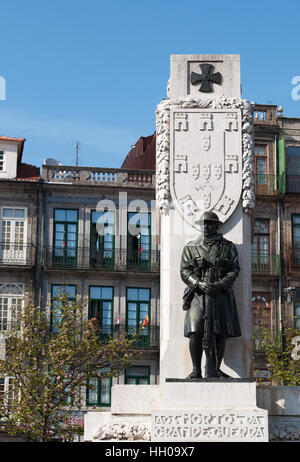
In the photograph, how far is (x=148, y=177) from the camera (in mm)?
39938

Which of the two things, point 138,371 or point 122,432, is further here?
point 138,371

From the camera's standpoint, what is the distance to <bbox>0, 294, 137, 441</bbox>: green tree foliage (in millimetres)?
27047

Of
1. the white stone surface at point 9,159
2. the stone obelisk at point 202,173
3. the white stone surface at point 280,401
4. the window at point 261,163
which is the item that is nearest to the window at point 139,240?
the window at point 261,163

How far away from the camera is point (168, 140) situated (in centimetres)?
1593

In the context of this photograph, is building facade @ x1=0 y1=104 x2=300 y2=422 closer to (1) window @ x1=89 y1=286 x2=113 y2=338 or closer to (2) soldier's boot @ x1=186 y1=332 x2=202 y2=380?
(1) window @ x1=89 y1=286 x2=113 y2=338

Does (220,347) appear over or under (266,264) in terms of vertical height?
under

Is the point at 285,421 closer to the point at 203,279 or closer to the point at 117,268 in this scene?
the point at 203,279

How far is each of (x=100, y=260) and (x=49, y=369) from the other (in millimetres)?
9523

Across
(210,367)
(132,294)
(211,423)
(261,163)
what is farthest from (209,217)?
(261,163)

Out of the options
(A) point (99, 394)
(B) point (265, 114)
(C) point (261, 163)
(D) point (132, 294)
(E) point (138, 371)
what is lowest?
(A) point (99, 394)

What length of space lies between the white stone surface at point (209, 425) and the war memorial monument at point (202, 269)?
0.01m

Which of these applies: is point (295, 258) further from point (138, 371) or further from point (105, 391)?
point (105, 391)

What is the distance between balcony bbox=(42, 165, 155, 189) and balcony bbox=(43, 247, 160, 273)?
9.51ft
